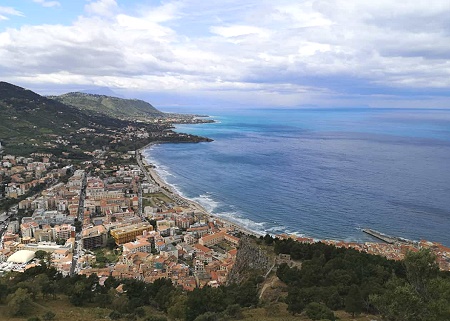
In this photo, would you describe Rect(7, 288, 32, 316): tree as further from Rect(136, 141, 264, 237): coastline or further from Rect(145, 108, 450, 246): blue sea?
Rect(145, 108, 450, 246): blue sea

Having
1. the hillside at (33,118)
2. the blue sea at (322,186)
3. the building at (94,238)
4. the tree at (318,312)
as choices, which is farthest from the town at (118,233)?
the hillside at (33,118)

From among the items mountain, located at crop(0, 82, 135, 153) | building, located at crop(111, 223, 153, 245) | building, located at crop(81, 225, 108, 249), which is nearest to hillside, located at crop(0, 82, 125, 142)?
mountain, located at crop(0, 82, 135, 153)

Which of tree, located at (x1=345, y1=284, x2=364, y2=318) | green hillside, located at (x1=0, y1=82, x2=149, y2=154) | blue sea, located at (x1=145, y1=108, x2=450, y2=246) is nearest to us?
tree, located at (x1=345, y1=284, x2=364, y2=318)

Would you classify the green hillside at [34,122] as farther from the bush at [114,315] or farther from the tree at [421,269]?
the tree at [421,269]

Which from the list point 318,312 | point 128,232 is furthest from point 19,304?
point 128,232

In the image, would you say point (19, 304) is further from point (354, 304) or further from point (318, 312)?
point (354, 304)

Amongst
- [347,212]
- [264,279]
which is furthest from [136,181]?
[264,279]
